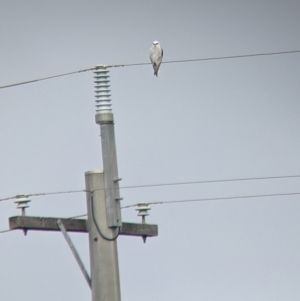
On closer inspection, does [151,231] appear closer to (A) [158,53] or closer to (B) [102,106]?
(B) [102,106]

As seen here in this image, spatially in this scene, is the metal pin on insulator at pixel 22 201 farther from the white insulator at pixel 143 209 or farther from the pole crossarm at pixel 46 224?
the white insulator at pixel 143 209

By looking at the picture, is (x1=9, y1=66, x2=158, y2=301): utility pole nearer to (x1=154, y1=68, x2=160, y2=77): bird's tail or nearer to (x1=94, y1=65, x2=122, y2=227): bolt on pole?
(x1=94, y1=65, x2=122, y2=227): bolt on pole

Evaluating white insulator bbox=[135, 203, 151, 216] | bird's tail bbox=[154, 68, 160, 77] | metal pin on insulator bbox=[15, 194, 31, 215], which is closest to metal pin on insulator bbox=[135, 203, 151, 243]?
white insulator bbox=[135, 203, 151, 216]

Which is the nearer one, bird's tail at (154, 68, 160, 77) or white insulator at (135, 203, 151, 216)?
white insulator at (135, 203, 151, 216)

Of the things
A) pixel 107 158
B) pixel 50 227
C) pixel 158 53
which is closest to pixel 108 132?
pixel 107 158

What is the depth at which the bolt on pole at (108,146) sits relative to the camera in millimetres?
16188

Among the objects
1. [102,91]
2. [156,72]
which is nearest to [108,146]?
[102,91]

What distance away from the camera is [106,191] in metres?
16.2

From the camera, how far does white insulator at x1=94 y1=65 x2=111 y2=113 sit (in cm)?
1655

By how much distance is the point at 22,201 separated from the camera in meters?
16.4

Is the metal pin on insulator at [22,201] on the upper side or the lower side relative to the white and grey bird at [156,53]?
lower

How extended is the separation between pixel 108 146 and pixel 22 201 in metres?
1.35

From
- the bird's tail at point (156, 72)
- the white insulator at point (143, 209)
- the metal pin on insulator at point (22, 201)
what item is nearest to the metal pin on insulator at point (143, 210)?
the white insulator at point (143, 209)

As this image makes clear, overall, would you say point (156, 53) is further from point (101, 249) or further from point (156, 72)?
point (101, 249)
